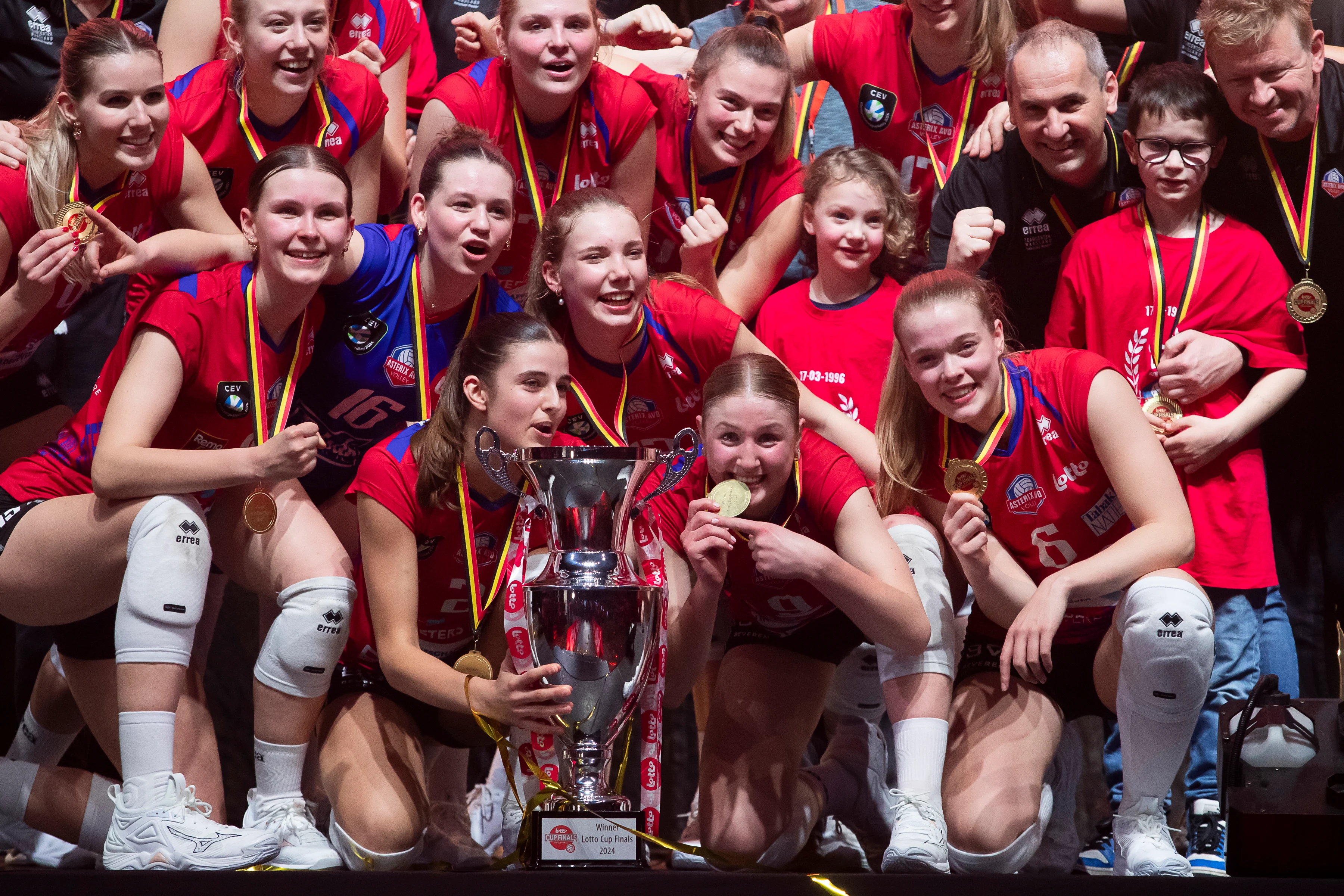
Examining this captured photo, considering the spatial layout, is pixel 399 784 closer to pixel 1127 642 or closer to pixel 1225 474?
pixel 1127 642

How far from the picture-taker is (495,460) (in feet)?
8.20

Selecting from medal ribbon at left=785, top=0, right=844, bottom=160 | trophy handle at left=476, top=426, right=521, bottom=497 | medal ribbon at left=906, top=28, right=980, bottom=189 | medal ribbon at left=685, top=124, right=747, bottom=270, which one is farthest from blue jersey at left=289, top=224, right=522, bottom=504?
medal ribbon at left=906, top=28, right=980, bottom=189

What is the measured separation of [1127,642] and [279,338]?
1881mm

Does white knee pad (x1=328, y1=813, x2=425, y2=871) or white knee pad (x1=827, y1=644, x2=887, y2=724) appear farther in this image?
white knee pad (x1=827, y1=644, x2=887, y2=724)

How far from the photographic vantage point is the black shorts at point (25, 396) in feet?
11.0

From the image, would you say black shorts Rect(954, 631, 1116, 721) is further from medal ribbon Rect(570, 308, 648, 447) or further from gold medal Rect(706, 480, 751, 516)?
medal ribbon Rect(570, 308, 648, 447)

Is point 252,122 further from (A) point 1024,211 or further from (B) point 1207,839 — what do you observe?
(B) point 1207,839

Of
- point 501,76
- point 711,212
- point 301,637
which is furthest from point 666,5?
point 301,637

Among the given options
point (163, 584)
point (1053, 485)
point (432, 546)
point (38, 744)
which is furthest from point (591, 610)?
point (38, 744)

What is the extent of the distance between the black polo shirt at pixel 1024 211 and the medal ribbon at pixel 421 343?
1.31m

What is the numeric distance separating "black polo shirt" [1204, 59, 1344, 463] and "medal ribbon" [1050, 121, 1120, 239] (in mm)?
235

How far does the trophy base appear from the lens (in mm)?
2162

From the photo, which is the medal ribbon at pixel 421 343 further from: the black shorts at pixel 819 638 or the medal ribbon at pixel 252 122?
the black shorts at pixel 819 638

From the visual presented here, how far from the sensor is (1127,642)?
8.44 ft
